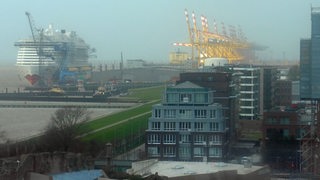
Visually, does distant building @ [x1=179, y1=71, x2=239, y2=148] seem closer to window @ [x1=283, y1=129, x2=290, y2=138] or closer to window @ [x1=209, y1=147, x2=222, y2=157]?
window @ [x1=283, y1=129, x2=290, y2=138]

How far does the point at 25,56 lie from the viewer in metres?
21.8

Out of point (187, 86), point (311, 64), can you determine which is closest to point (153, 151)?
point (187, 86)

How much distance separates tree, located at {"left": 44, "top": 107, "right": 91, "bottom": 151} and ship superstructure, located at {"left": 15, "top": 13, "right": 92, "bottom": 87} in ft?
34.1

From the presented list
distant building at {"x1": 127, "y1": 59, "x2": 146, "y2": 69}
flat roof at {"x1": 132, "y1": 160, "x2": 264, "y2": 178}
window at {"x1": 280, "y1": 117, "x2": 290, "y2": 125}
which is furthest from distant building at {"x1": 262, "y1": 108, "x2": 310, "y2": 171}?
distant building at {"x1": 127, "y1": 59, "x2": 146, "y2": 69}

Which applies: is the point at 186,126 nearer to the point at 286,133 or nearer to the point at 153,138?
the point at 153,138

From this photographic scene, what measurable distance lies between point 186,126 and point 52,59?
568 inches

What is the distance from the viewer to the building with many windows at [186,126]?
686 centimetres

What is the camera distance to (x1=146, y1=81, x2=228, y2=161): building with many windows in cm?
686

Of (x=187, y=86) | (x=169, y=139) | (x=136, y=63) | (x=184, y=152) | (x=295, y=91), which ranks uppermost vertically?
(x=136, y=63)

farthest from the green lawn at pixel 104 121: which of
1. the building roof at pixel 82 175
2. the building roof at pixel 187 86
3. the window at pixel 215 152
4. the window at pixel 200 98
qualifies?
the building roof at pixel 82 175

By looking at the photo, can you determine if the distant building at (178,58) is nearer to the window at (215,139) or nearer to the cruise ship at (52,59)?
the window at (215,139)

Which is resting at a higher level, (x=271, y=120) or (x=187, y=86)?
(x=187, y=86)

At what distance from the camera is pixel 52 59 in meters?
21.1

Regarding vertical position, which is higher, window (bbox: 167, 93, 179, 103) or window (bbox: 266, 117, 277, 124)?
window (bbox: 167, 93, 179, 103)
